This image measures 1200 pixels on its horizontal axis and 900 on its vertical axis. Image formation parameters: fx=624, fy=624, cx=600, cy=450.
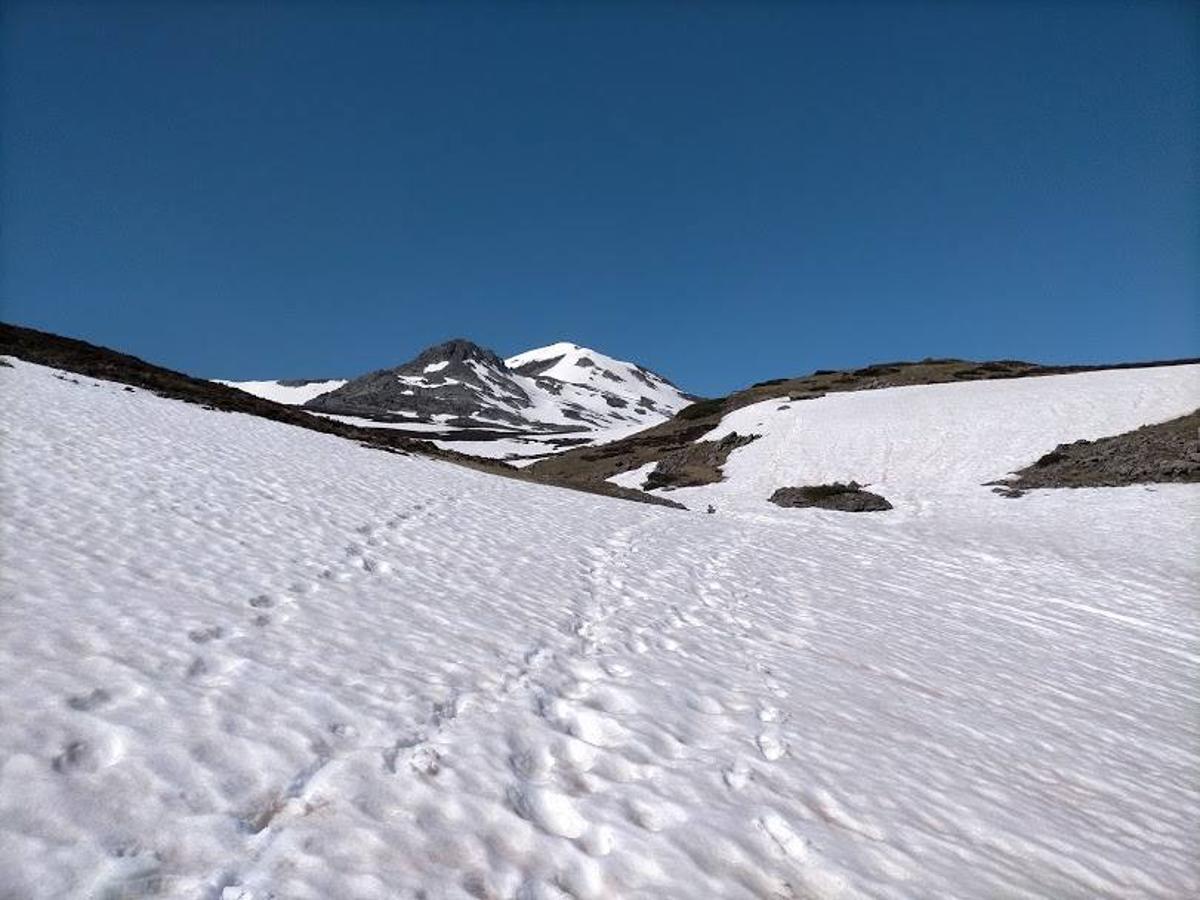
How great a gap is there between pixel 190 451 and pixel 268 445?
14.3 feet

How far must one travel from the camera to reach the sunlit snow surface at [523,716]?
403cm

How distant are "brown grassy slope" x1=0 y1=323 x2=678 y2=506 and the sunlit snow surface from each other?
17.0 meters

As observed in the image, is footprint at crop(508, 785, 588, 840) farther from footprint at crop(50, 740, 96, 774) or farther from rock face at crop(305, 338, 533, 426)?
rock face at crop(305, 338, 533, 426)

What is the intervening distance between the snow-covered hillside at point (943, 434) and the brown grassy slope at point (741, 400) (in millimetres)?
4489

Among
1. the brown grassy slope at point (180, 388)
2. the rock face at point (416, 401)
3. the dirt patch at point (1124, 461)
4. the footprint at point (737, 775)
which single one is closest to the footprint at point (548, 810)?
the footprint at point (737, 775)

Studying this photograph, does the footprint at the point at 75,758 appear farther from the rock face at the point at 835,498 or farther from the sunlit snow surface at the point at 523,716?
the rock face at the point at 835,498

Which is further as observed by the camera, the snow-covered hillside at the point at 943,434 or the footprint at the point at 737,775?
the snow-covered hillside at the point at 943,434

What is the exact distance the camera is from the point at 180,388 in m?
33.6

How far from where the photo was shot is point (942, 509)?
2728cm

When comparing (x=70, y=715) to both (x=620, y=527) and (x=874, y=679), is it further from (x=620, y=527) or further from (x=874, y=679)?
(x=620, y=527)

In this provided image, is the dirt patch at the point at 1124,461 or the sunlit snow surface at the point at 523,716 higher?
the dirt patch at the point at 1124,461

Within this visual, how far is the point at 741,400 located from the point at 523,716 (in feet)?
203

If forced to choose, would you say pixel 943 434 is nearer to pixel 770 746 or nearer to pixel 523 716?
pixel 770 746

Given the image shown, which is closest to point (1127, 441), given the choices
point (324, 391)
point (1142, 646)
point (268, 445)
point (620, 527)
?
point (1142, 646)
